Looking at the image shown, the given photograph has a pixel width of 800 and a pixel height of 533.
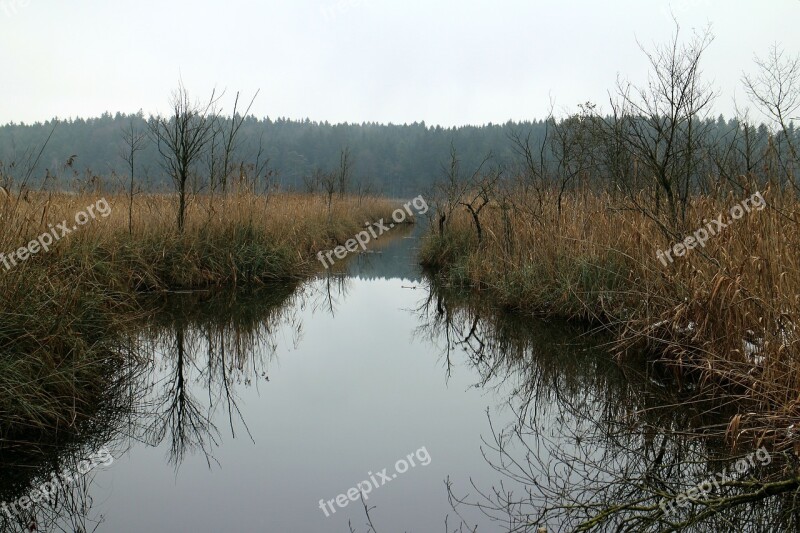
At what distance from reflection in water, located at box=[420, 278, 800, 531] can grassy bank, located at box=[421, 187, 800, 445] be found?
0.23 m

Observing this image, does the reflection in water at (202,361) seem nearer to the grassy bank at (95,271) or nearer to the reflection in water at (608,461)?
the grassy bank at (95,271)

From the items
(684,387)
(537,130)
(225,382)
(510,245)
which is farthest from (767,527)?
(537,130)

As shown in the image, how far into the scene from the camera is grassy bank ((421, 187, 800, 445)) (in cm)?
308

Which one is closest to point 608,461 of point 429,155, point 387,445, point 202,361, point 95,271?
point 387,445

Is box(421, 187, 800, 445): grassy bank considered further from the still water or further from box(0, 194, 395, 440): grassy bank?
box(0, 194, 395, 440): grassy bank

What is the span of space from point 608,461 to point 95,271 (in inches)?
187

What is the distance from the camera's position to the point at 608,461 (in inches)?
116

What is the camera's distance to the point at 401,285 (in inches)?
393

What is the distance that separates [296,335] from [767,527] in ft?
14.7

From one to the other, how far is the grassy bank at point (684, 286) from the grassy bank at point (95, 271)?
340 cm

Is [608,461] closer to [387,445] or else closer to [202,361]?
[387,445]

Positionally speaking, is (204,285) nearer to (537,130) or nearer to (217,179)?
(217,179)

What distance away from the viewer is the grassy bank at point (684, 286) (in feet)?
10.1

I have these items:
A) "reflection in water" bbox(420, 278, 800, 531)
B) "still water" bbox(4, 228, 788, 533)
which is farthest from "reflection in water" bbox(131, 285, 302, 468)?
"reflection in water" bbox(420, 278, 800, 531)
